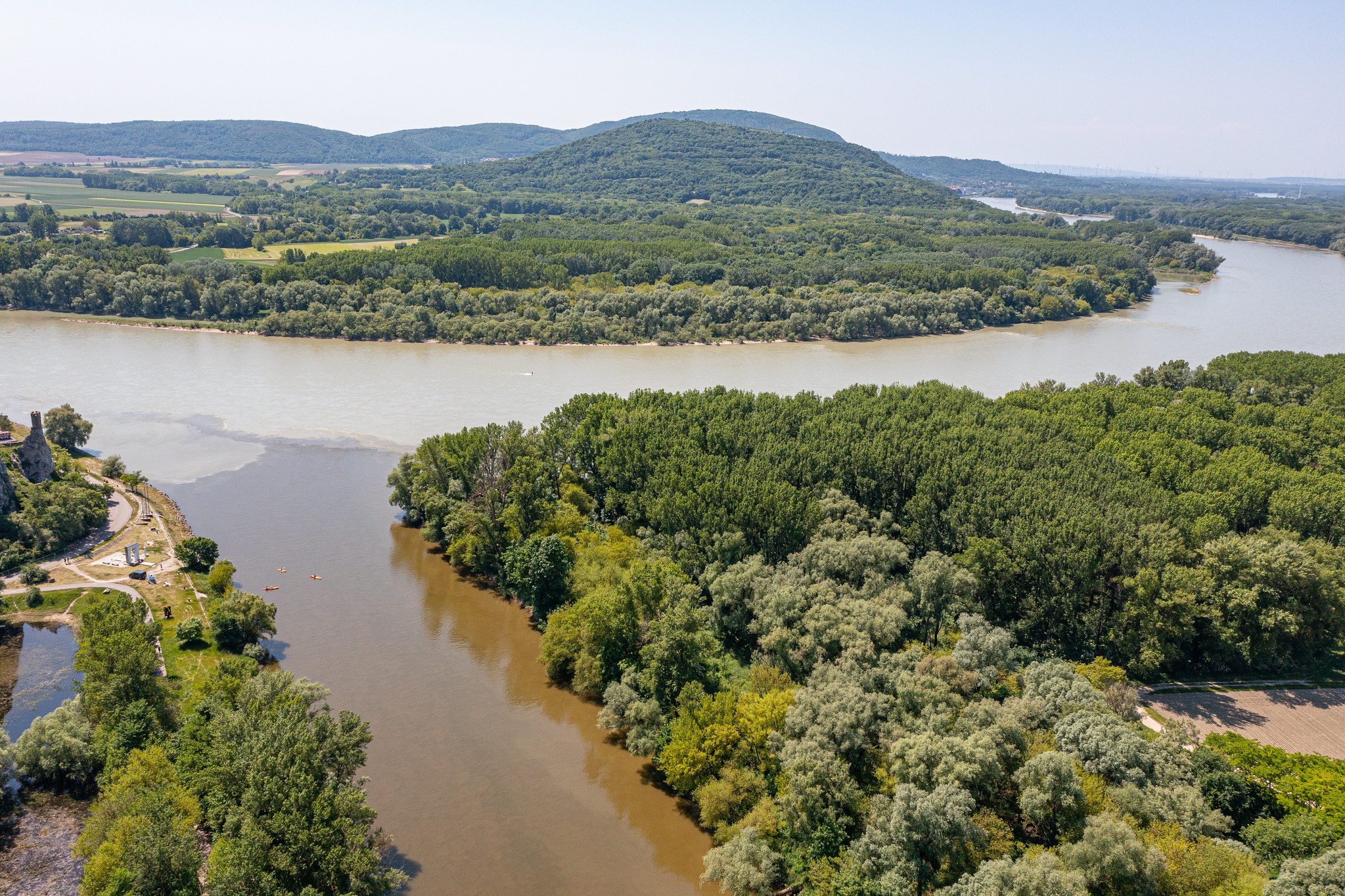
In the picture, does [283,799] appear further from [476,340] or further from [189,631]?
[476,340]

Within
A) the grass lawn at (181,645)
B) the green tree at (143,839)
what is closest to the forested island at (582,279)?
the grass lawn at (181,645)

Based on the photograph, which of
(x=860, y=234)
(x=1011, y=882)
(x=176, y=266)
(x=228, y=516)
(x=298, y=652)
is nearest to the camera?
(x=1011, y=882)

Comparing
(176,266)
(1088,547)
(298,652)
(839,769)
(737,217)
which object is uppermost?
(737,217)

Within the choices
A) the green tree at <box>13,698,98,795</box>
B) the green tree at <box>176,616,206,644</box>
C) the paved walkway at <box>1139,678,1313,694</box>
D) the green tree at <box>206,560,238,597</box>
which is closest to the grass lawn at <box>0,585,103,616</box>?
the green tree at <box>206,560,238,597</box>

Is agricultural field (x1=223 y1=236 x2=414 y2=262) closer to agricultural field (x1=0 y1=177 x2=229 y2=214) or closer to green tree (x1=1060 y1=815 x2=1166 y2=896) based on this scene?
agricultural field (x1=0 y1=177 x2=229 y2=214)

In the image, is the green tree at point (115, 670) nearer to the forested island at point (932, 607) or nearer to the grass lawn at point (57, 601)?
the grass lawn at point (57, 601)

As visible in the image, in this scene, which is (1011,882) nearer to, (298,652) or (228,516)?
(298,652)

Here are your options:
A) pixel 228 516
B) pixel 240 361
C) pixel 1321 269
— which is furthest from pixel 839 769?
pixel 1321 269
